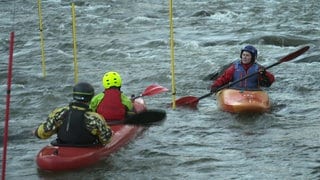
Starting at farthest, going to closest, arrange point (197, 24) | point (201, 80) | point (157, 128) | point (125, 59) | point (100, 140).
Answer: point (197, 24) < point (125, 59) < point (201, 80) < point (157, 128) < point (100, 140)

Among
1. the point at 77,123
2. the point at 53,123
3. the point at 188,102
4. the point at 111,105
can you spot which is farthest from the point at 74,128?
the point at 188,102

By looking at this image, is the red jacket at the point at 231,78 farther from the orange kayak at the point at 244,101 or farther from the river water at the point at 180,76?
the river water at the point at 180,76

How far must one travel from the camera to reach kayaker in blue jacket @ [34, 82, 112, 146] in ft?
24.4

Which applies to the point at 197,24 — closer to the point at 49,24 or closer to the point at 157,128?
the point at 49,24

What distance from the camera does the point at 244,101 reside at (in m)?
10.3

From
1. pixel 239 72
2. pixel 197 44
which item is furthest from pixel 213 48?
pixel 239 72

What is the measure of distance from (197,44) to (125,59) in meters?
2.29

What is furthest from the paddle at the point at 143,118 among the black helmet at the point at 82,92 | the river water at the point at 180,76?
the black helmet at the point at 82,92

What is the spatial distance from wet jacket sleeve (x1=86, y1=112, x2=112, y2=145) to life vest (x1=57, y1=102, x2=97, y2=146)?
6cm

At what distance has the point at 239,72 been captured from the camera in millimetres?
10797

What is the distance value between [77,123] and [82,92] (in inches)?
15.2

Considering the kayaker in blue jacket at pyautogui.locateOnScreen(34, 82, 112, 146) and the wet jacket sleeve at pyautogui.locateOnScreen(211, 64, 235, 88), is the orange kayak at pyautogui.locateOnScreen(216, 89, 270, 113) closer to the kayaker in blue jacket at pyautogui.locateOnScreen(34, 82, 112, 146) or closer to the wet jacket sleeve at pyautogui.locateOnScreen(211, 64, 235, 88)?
the wet jacket sleeve at pyautogui.locateOnScreen(211, 64, 235, 88)

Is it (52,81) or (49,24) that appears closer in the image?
(52,81)

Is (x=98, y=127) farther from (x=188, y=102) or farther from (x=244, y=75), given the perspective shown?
(x=244, y=75)
